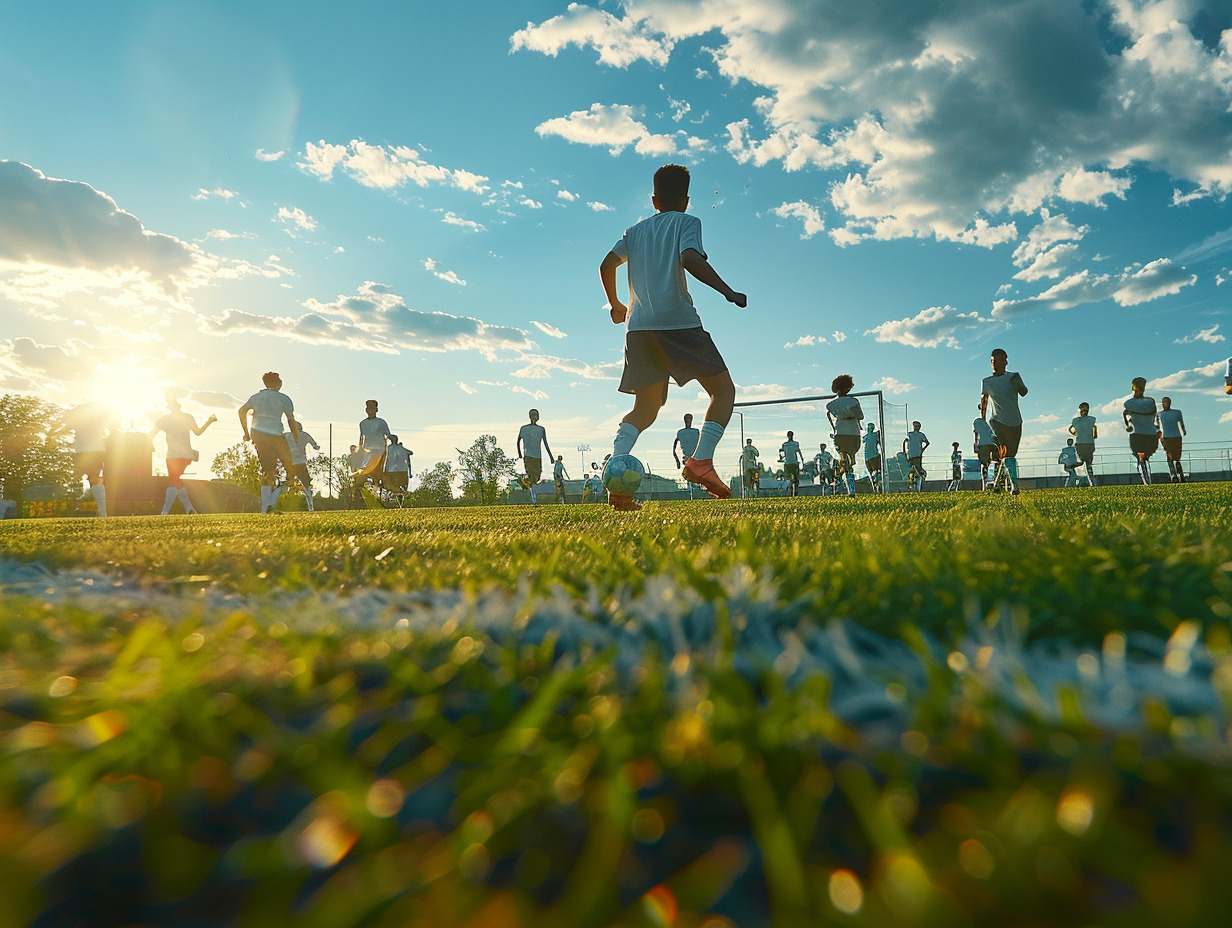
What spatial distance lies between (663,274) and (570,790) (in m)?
5.23

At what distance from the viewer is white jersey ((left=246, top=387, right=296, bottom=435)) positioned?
11.6 metres

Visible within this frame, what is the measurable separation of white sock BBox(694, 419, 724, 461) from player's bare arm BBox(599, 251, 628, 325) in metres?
1.23

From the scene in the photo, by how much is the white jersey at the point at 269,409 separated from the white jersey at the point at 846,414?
1139 cm

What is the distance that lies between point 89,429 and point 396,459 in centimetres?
682

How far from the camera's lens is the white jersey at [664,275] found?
216 inches

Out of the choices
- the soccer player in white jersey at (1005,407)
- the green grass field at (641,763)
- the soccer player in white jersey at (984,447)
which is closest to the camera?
the green grass field at (641,763)

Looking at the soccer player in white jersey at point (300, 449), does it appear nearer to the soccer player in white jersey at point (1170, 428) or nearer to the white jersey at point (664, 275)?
the white jersey at point (664, 275)

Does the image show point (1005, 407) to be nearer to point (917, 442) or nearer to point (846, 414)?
point (846, 414)

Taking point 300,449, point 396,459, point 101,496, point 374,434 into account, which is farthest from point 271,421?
point 396,459

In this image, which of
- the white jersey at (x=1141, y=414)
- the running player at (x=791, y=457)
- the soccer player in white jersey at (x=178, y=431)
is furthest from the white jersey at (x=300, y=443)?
the white jersey at (x=1141, y=414)

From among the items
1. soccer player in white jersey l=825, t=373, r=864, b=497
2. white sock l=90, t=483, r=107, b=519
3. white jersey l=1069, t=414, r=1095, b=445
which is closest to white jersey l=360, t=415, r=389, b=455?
white sock l=90, t=483, r=107, b=519

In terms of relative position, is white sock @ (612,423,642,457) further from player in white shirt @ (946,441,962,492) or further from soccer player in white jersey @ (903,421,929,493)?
player in white shirt @ (946,441,962,492)

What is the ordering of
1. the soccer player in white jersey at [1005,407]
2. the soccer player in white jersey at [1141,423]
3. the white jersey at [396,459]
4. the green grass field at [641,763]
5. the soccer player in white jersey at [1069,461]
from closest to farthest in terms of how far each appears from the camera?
the green grass field at [641,763] → the soccer player in white jersey at [1005,407] → the soccer player in white jersey at [1141,423] → the white jersey at [396,459] → the soccer player in white jersey at [1069,461]

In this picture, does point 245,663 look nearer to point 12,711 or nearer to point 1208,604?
point 12,711
